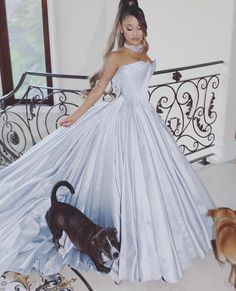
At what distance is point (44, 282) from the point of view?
2.06m

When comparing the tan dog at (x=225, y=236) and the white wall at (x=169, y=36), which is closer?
the tan dog at (x=225, y=236)

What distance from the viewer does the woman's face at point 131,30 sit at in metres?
1.99

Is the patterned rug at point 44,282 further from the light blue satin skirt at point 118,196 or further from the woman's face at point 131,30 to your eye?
the woman's face at point 131,30

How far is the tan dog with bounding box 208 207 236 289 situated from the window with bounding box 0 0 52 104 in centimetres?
399

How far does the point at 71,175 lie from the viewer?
7.09 ft

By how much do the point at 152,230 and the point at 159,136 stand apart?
51 centimetres

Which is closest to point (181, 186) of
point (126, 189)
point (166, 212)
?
point (166, 212)

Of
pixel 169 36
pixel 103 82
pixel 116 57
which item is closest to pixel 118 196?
pixel 103 82

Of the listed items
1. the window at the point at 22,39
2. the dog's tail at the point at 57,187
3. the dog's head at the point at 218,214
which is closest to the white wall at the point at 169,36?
the window at the point at 22,39

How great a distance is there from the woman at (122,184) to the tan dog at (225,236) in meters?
0.07

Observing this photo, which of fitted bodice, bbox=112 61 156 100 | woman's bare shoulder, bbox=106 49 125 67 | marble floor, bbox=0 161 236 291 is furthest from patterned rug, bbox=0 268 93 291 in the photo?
woman's bare shoulder, bbox=106 49 125 67

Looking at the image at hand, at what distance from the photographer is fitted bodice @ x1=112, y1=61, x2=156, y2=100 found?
204 cm

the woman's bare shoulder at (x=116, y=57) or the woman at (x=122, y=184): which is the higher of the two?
the woman's bare shoulder at (x=116, y=57)

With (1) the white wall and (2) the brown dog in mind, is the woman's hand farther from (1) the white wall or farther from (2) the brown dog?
(1) the white wall
